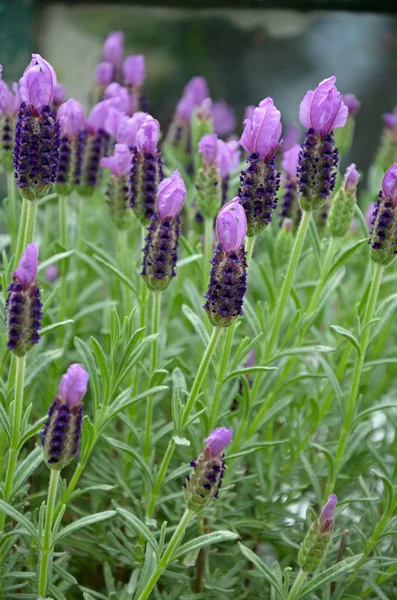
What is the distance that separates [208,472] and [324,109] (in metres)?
0.48

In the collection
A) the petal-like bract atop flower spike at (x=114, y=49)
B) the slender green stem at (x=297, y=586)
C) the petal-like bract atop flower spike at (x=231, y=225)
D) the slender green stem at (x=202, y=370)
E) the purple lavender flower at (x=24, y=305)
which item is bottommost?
the slender green stem at (x=297, y=586)

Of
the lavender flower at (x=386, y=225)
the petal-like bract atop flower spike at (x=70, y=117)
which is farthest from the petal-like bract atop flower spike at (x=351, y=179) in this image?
the petal-like bract atop flower spike at (x=70, y=117)

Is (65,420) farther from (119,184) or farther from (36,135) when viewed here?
(119,184)

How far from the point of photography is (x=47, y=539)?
3.29ft

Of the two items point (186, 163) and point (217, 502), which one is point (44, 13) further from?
point (217, 502)

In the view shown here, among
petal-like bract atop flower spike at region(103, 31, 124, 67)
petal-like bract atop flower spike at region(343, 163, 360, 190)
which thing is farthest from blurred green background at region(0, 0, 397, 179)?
petal-like bract atop flower spike at region(343, 163, 360, 190)

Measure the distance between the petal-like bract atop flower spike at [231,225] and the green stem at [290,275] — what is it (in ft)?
0.62

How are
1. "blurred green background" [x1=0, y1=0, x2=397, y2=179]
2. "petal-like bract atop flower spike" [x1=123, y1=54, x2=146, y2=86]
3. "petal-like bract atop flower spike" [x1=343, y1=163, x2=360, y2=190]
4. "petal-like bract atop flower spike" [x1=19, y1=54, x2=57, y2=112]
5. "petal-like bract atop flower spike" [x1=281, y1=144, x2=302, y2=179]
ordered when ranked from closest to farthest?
1. "petal-like bract atop flower spike" [x1=19, y1=54, x2=57, y2=112]
2. "petal-like bract atop flower spike" [x1=343, y1=163, x2=360, y2=190]
3. "petal-like bract atop flower spike" [x1=281, y1=144, x2=302, y2=179]
4. "petal-like bract atop flower spike" [x1=123, y1=54, x2=146, y2=86]
5. "blurred green background" [x1=0, y1=0, x2=397, y2=179]

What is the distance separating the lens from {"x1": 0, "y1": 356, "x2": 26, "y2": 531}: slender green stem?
962mm

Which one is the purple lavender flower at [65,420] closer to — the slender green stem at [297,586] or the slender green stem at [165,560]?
the slender green stem at [165,560]

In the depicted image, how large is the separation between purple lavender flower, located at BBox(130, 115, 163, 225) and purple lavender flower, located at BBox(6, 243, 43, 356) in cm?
31

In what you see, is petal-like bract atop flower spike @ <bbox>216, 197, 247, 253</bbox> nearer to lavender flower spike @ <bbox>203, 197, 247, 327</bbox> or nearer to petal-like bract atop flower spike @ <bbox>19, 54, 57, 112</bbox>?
lavender flower spike @ <bbox>203, 197, 247, 327</bbox>

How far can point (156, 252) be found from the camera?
1085 mm

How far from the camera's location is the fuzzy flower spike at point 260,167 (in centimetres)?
101
